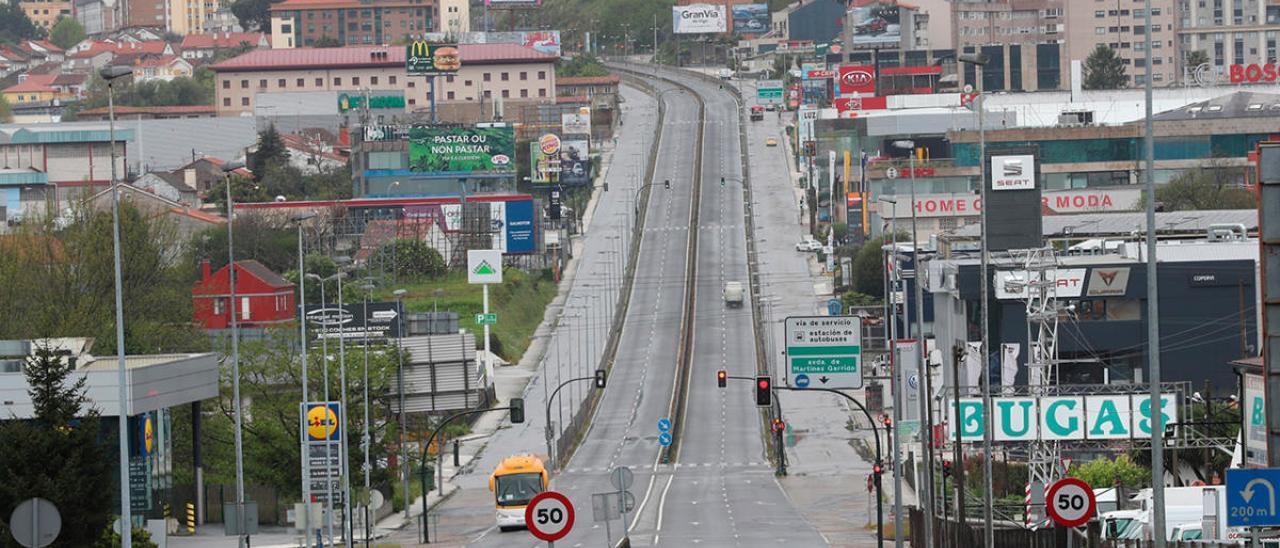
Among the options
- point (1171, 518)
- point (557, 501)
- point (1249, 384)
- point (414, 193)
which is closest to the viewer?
point (557, 501)

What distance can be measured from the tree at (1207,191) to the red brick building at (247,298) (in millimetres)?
59630

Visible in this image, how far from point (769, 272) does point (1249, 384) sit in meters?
132

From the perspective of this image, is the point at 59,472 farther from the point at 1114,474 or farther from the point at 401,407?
the point at 401,407

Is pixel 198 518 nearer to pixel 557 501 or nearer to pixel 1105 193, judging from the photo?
pixel 557 501

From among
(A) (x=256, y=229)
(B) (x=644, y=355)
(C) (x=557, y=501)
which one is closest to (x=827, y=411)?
(B) (x=644, y=355)

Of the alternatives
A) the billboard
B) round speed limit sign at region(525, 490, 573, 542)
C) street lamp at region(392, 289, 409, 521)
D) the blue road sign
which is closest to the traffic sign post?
street lamp at region(392, 289, 409, 521)

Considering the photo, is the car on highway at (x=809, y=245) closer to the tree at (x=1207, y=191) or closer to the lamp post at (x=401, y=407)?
the tree at (x=1207, y=191)

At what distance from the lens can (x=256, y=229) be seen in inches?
6654

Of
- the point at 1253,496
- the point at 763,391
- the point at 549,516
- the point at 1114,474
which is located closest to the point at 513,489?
the point at 763,391

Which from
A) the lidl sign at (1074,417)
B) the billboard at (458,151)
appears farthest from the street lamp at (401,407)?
the billboard at (458,151)

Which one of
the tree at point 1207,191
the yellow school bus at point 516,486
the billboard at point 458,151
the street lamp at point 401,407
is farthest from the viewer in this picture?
the billboard at point 458,151

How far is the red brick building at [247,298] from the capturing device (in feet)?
421

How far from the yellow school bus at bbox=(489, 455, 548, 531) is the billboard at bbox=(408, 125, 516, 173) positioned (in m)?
114

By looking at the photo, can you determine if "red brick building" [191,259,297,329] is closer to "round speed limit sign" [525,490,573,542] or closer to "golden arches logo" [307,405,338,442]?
"golden arches logo" [307,405,338,442]
